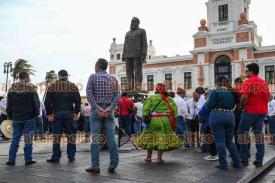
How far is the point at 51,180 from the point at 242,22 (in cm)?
4410

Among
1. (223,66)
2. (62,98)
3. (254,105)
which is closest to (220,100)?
(254,105)

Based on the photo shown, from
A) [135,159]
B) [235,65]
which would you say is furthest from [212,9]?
[135,159]

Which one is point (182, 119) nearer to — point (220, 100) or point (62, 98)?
point (220, 100)

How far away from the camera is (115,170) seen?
240 inches

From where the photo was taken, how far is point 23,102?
685 centimetres

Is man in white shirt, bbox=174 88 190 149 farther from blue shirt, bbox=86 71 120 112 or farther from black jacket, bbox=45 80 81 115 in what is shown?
blue shirt, bbox=86 71 120 112

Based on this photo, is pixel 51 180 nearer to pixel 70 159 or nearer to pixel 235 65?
pixel 70 159

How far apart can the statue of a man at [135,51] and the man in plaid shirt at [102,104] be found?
4.81m

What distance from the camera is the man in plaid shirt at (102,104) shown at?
5.96 m

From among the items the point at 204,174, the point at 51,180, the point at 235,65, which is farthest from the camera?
the point at 235,65

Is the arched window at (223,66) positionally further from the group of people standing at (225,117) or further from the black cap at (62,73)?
the black cap at (62,73)

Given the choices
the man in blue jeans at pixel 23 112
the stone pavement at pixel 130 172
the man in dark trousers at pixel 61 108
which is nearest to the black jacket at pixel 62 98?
the man in dark trousers at pixel 61 108

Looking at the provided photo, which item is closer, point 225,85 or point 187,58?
point 225,85

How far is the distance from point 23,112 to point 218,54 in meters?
40.8
